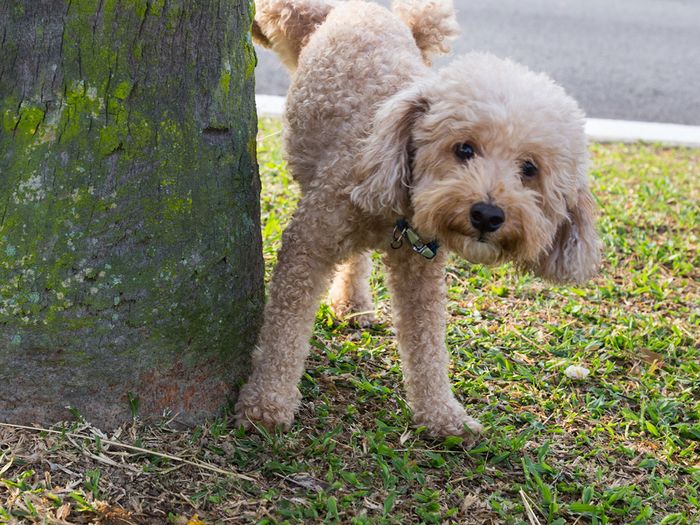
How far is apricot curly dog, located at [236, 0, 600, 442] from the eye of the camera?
2.77 metres

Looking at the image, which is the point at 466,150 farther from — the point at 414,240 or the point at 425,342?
the point at 425,342

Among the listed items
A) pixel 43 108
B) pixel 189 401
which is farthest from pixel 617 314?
pixel 43 108

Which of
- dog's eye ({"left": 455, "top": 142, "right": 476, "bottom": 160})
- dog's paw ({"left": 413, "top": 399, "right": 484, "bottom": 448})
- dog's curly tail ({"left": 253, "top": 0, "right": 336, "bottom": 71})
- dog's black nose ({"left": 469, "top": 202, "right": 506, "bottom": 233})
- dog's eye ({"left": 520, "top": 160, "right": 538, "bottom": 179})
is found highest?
dog's curly tail ({"left": 253, "top": 0, "right": 336, "bottom": 71})

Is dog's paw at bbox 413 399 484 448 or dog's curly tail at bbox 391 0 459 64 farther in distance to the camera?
dog's curly tail at bbox 391 0 459 64

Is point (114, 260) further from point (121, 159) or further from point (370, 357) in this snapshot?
point (370, 357)

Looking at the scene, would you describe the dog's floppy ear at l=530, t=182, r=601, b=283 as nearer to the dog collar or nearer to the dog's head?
the dog's head

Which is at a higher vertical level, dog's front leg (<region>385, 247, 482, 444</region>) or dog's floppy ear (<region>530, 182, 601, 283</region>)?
dog's floppy ear (<region>530, 182, 601, 283</region>)

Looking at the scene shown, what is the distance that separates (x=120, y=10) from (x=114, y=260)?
750mm

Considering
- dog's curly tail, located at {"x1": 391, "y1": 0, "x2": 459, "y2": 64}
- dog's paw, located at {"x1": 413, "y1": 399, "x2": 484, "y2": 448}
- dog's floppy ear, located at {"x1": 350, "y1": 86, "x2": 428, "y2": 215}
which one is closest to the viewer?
dog's floppy ear, located at {"x1": 350, "y1": 86, "x2": 428, "y2": 215}

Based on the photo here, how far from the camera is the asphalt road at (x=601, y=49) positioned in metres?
7.88

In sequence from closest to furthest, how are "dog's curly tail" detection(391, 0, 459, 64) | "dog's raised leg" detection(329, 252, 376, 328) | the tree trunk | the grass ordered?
the tree trunk
the grass
"dog's raised leg" detection(329, 252, 376, 328)
"dog's curly tail" detection(391, 0, 459, 64)

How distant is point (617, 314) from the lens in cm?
434

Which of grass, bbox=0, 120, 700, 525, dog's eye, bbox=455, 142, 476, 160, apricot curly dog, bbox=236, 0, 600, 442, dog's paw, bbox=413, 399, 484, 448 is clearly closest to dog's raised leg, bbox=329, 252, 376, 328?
grass, bbox=0, 120, 700, 525

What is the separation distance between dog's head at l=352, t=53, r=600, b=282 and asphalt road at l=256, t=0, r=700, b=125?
4.49 meters
